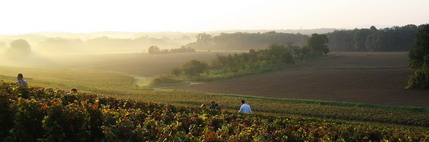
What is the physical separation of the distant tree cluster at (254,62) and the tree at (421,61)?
32.7 meters

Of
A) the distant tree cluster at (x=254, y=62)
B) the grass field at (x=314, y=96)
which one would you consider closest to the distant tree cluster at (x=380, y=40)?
the distant tree cluster at (x=254, y=62)

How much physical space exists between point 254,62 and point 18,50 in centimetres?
10041

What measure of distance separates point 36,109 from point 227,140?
505cm

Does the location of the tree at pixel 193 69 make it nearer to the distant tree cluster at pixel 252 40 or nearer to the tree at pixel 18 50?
the tree at pixel 18 50

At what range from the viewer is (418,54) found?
48562mm

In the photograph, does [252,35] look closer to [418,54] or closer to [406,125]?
[418,54]

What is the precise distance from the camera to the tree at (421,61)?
45125 millimetres

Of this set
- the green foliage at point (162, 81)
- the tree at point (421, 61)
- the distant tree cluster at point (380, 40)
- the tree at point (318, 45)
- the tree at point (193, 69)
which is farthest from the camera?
the distant tree cluster at point (380, 40)

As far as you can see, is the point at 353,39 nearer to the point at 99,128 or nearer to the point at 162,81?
the point at 162,81

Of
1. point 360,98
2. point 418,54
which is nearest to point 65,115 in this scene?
point 360,98

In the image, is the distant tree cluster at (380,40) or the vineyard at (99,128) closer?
the vineyard at (99,128)

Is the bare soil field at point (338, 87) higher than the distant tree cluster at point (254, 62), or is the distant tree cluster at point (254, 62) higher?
the distant tree cluster at point (254, 62)

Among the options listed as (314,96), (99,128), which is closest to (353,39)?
(314,96)

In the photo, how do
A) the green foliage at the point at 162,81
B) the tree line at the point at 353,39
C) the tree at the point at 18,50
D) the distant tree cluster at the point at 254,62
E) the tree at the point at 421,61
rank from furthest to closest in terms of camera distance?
the tree at the point at 18,50, the tree line at the point at 353,39, the distant tree cluster at the point at 254,62, the green foliage at the point at 162,81, the tree at the point at 421,61
